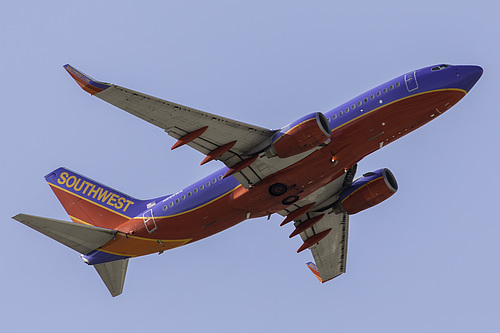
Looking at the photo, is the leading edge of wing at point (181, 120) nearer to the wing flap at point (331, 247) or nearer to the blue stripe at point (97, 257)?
the blue stripe at point (97, 257)

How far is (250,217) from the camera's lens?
53531 millimetres

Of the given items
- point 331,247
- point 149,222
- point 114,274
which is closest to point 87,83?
point 149,222

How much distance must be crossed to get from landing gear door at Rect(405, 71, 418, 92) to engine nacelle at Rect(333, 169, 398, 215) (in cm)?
829

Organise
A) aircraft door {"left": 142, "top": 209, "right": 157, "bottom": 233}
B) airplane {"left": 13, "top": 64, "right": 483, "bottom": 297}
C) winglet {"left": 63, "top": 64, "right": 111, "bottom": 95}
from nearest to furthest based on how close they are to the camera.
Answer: winglet {"left": 63, "top": 64, "right": 111, "bottom": 95}, airplane {"left": 13, "top": 64, "right": 483, "bottom": 297}, aircraft door {"left": 142, "top": 209, "right": 157, "bottom": 233}

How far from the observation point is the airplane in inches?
1859

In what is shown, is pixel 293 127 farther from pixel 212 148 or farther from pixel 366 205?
pixel 366 205

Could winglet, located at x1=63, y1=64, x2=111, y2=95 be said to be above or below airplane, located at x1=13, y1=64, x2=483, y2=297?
above

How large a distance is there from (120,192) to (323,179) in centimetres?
1510

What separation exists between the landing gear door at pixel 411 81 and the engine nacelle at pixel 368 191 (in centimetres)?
829

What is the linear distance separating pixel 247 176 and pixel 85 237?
1196 centimetres

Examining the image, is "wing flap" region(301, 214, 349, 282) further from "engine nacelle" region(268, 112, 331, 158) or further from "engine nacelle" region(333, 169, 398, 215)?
"engine nacelle" region(268, 112, 331, 158)

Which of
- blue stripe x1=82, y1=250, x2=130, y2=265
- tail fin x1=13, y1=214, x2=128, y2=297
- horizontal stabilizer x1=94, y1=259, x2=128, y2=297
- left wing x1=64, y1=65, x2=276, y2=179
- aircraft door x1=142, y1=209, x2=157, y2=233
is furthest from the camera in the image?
horizontal stabilizer x1=94, y1=259, x2=128, y2=297

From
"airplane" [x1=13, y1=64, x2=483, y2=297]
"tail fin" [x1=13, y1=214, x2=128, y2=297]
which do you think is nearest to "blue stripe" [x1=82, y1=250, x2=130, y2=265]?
"airplane" [x1=13, y1=64, x2=483, y2=297]

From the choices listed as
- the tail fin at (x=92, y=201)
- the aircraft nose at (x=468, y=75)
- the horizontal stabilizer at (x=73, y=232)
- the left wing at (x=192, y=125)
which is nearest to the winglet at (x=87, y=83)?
the left wing at (x=192, y=125)
